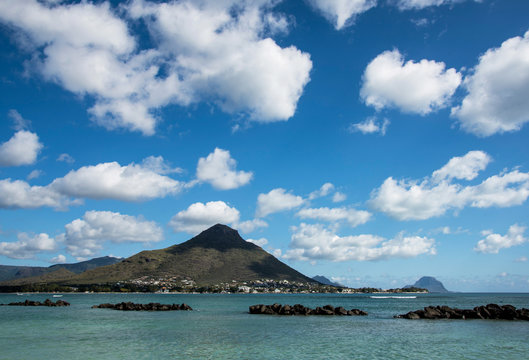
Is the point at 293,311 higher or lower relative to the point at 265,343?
higher

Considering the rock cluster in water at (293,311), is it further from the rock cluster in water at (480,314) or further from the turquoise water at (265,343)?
the turquoise water at (265,343)

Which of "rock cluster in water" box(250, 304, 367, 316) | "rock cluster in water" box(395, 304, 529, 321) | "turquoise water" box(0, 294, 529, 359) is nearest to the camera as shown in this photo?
"turquoise water" box(0, 294, 529, 359)

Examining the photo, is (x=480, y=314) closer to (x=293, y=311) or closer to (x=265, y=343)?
(x=293, y=311)

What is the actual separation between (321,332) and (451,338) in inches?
678

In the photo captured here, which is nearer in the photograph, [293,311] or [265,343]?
[265,343]

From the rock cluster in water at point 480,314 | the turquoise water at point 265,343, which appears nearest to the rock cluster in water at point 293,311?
the rock cluster in water at point 480,314

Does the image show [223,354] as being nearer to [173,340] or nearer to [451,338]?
[173,340]

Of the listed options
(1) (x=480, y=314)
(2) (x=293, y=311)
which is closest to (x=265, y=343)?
(2) (x=293, y=311)

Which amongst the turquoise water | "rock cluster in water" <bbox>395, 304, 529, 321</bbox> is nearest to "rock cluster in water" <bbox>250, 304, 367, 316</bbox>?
"rock cluster in water" <bbox>395, 304, 529, 321</bbox>

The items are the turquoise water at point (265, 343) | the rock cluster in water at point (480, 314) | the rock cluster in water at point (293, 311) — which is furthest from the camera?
the rock cluster in water at point (293, 311)

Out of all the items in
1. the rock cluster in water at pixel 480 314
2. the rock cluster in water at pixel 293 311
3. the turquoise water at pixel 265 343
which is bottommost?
the turquoise water at pixel 265 343

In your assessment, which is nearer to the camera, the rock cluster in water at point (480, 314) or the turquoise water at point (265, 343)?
the turquoise water at point (265, 343)

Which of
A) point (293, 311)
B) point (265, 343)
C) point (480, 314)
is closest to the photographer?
point (265, 343)

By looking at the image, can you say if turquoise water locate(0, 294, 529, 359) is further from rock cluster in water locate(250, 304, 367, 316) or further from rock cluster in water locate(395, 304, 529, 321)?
rock cluster in water locate(250, 304, 367, 316)
